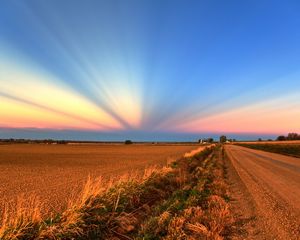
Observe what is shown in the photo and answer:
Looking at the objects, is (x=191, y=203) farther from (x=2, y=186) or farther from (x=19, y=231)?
(x=2, y=186)

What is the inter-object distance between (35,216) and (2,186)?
1016cm

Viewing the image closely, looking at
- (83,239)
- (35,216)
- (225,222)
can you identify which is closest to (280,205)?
(225,222)

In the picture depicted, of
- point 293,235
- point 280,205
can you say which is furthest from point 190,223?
point 280,205

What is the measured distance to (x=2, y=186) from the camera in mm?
15672

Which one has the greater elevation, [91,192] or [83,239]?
[91,192]

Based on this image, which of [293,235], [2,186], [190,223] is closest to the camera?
[293,235]

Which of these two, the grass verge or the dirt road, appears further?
the dirt road

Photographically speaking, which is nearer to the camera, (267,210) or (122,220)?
(122,220)

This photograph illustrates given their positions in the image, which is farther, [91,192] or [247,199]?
[247,199]

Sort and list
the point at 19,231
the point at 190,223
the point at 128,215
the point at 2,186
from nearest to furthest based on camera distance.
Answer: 1. the point at 19,231
2. the point at 190,223
3. the point at 128,215
4. the point at 2,186

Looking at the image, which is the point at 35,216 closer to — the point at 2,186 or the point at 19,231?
the point at 19,231

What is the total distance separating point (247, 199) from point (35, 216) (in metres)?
8.03

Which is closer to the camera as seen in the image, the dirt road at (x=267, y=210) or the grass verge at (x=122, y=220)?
the grass verge at (x=122, y=220)

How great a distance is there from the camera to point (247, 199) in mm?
12008
